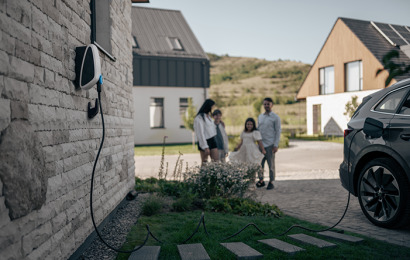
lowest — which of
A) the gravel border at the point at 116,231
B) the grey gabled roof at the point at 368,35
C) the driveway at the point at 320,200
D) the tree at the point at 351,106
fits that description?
the driveway at the point at 320,200

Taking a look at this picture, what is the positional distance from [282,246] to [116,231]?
2.02m

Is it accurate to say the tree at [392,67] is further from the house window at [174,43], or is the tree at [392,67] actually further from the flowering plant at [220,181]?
the house window at [174,43]

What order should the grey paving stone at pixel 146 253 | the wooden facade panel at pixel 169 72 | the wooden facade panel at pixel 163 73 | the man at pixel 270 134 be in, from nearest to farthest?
the grey paving stone at pixel 146 253
the man at pixel 270 134
the wooden facade panel at pixel 169 72
the wooden facade panel at pixel 163 73

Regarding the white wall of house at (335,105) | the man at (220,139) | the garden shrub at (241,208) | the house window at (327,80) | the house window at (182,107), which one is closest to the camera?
the garden shrub at (241,208)

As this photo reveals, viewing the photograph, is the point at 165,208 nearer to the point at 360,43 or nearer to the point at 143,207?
the point at 143,207

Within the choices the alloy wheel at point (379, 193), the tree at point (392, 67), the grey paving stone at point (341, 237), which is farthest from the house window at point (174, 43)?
the tree at point (392, 67)

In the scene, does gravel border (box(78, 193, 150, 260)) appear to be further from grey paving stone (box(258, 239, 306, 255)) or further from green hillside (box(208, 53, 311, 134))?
green hillside (box(208, 53, 311, 134))

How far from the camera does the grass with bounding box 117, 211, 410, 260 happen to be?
3.38 m

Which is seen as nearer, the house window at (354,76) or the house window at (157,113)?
the house window at (354,76)

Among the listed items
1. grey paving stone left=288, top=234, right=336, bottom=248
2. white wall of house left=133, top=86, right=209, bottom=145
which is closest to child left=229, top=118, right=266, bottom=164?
grey paving stone left=288, top=234, right=336, bottom=248

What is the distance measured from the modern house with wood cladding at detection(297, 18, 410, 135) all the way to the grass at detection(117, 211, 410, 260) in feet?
69.2

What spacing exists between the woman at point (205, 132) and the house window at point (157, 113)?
1994 cm

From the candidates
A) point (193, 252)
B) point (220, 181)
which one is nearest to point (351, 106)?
point (220, 181)

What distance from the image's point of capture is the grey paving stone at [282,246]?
3.41 metres
